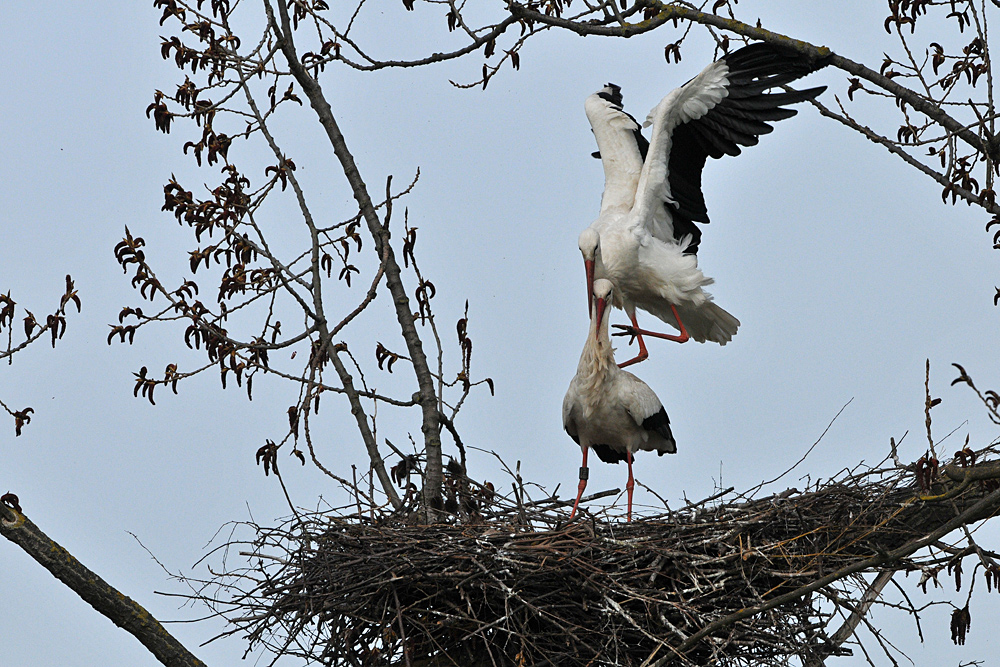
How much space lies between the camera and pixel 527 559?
546cm

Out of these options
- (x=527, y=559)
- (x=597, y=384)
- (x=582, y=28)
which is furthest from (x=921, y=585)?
(x=582, y=28)

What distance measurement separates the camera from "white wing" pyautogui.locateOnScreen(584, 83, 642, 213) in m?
8.43

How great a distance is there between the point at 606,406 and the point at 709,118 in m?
2.28

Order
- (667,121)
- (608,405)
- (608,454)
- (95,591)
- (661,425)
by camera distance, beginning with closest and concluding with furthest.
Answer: (95,591)
(608,405)
(661,425)
(608,454)
(667,121)

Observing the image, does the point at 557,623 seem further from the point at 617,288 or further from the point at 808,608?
the point at 617,288

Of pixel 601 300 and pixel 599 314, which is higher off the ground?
pixel 601 300

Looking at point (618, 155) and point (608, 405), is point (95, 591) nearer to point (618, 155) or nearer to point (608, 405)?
point (608, 405)

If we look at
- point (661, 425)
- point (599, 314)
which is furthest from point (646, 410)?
point (599, 314)

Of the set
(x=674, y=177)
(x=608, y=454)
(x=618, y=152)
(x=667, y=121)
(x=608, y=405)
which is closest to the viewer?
(x=608, y=405)

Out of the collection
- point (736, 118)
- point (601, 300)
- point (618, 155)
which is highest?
point (736, 118)

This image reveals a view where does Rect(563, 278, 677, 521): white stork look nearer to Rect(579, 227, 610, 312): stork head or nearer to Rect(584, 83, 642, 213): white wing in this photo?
Rect(579, 227, 610, 312): stork head

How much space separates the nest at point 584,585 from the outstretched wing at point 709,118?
294 centimetres

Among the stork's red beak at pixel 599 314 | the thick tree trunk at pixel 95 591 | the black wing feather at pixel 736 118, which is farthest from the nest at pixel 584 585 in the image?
the black wing feather at pixel 736 118

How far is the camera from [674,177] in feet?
26.8
